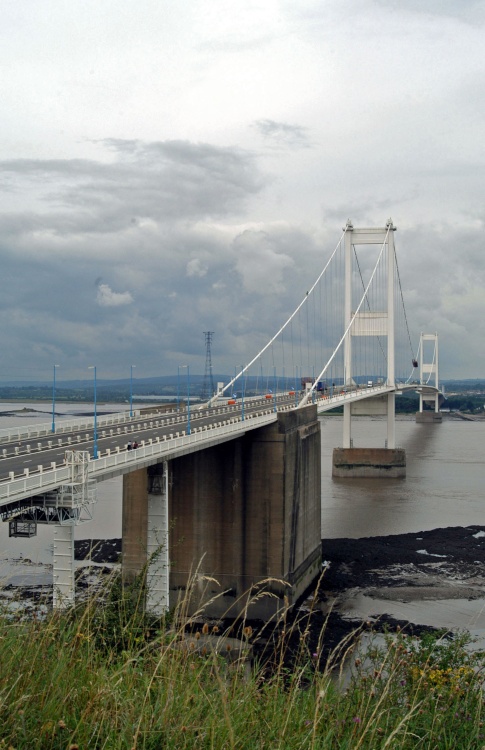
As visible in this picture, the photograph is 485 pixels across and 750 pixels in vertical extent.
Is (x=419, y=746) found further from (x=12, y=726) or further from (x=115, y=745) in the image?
(x=12, y=726)

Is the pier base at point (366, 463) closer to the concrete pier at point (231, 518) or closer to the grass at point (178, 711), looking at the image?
the concrete pier at point (231, 518)

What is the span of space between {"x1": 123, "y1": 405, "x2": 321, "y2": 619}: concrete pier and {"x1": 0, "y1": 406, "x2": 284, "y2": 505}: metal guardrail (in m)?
1.15

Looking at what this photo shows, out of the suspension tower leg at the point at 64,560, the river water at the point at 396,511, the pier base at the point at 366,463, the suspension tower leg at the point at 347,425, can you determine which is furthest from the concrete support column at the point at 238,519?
the pier base at the point at 366,463

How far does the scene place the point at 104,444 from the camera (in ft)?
78.3

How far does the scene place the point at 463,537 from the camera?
37.7 metres

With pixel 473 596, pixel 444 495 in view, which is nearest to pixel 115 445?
pixel 473 596

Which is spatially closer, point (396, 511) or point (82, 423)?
point (82, 423)

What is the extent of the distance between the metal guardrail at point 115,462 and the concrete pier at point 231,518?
3.76 feet

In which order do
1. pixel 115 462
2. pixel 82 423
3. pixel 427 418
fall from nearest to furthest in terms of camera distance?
pixel 115 462 < pixel 82 423 < pixel 427 418

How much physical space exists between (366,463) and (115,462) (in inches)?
1603

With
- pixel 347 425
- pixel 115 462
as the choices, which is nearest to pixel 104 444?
pixel 115 462

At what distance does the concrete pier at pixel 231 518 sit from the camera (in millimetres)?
25516

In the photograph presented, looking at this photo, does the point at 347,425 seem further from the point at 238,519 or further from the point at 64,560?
the point at 64,560

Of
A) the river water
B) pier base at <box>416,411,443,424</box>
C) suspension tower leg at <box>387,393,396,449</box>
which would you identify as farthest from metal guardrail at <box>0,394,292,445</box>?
pier base at <box>416,411,443,424</box>
